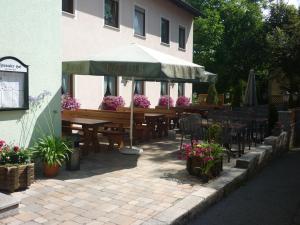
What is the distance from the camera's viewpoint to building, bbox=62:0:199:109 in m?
12.5

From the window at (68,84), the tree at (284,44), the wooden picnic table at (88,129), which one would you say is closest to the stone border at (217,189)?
the wooden picnic table at (88,129)

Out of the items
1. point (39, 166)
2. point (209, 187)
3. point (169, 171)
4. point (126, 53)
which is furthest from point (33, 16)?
point (209, 187)

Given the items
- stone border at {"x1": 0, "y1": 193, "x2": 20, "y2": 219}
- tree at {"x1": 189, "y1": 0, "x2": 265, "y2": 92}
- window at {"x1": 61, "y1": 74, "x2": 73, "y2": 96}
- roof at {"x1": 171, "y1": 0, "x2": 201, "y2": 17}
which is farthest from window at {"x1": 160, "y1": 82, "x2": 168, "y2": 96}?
stone border at {"x1": 0, "y1": 193, "x2": 20, "y2": 219}

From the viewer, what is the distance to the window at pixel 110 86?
14.5 m

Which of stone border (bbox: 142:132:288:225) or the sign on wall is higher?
the sign on wall

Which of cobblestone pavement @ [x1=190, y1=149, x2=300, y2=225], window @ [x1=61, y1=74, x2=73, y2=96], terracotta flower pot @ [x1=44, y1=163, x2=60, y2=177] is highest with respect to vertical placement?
window @ [x1=61, y1=74, x2=73, y2=96]

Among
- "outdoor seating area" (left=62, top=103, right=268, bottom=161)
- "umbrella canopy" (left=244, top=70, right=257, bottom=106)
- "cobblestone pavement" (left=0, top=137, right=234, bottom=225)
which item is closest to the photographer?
"cobblestone pavement" (left=0, top=137, right=234, bottom=225)

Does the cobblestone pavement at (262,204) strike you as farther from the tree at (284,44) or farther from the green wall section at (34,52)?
the tree at (284,44)

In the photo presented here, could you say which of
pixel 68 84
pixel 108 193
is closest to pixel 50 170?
pixel 108 193

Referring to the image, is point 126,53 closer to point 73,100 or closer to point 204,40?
point 73,100

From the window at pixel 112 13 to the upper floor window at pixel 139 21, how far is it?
1.45 meters

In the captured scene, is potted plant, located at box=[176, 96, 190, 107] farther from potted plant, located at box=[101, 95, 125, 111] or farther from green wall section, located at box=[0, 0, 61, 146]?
green wall section, located at box=[0, 0, 61, 146]

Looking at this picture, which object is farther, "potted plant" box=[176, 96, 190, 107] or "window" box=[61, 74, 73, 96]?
"potted plant" box=[176, 96, 190, 107]

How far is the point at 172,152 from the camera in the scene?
29.9 feet
